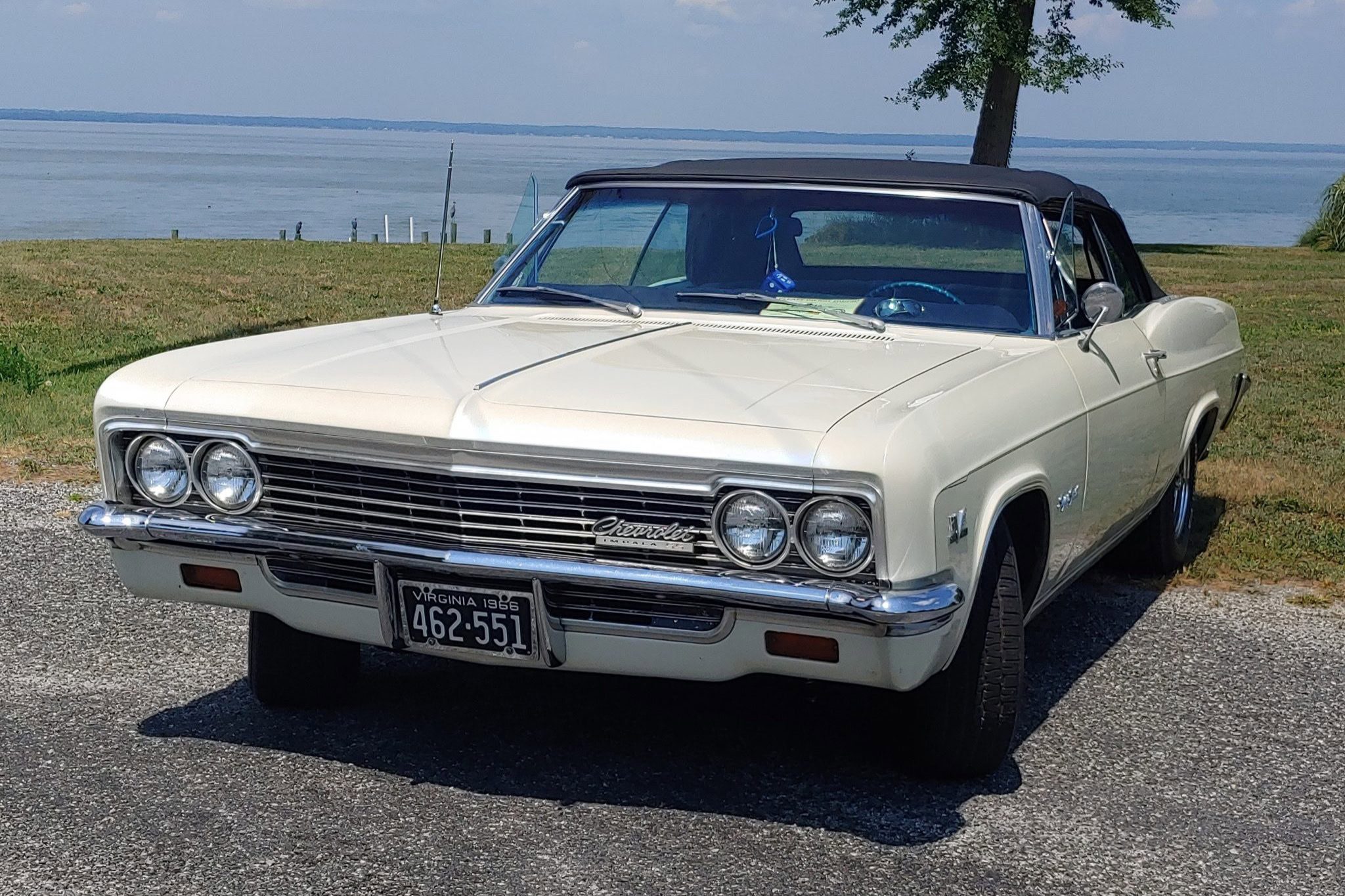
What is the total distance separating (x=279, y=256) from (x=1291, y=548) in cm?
1905

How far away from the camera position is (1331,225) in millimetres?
28219

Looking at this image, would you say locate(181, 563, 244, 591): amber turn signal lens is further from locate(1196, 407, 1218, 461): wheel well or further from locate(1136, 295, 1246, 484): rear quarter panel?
locate(1196, 407, 1218, 461): wheel well

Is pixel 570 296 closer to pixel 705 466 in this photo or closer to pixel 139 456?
pixel 139 456

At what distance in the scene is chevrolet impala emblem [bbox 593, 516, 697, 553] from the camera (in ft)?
11.1

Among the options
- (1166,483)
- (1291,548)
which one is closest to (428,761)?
(1166,483)

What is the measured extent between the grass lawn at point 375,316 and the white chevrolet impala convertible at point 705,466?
2292mm

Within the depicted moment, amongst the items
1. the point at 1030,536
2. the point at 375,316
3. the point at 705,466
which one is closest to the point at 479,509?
the point at 705,466

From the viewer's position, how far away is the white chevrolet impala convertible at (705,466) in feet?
11.0

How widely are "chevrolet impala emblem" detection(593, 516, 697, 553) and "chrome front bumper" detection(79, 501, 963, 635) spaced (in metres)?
0.05

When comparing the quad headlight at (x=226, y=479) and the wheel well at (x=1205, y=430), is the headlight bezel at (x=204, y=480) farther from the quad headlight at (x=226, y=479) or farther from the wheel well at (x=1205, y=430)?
the wheel well at (x=1205, y=430)

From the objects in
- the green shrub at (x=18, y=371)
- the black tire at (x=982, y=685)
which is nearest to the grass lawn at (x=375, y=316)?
the green shrub at (x=18, y=371)

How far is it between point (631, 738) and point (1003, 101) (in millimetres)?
24895

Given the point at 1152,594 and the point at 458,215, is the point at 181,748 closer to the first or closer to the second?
the point at 1152,594

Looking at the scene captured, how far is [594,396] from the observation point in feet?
11.8
